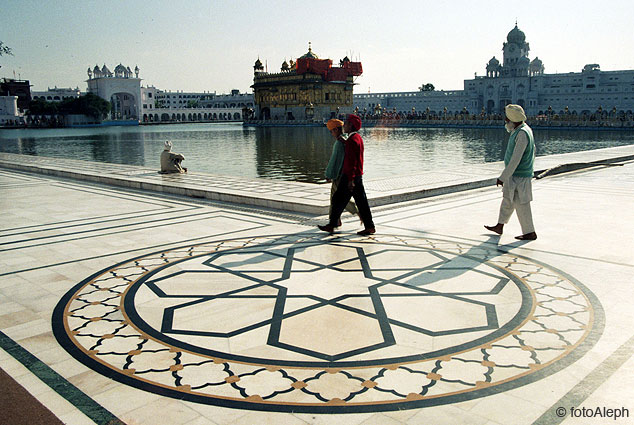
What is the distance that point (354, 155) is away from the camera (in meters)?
4.90

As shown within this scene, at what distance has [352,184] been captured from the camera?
16.1 ft

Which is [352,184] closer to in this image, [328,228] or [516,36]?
[328,228]

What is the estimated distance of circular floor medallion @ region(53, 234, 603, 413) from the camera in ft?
7.29

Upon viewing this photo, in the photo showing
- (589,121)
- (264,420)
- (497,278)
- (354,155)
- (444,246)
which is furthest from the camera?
(589,121)

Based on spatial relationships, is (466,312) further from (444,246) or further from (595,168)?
(595,168)

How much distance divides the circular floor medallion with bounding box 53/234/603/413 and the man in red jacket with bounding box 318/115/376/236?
0.84 meters

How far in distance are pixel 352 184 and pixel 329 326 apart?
2287 millimetres

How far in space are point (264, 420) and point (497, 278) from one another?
2.18 metres


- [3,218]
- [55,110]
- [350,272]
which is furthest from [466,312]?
[55,110]

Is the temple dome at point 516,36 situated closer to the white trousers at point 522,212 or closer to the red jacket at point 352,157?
the white trousers at point 522,212

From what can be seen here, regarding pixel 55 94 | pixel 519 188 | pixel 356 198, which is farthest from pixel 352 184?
pixel 55 94

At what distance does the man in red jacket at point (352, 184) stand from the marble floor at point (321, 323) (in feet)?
0.65

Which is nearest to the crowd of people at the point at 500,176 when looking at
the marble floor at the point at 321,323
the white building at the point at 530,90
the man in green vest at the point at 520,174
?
the man in green vest at the point at 520,174

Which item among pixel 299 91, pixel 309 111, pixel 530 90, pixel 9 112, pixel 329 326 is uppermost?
pixel 299 91
